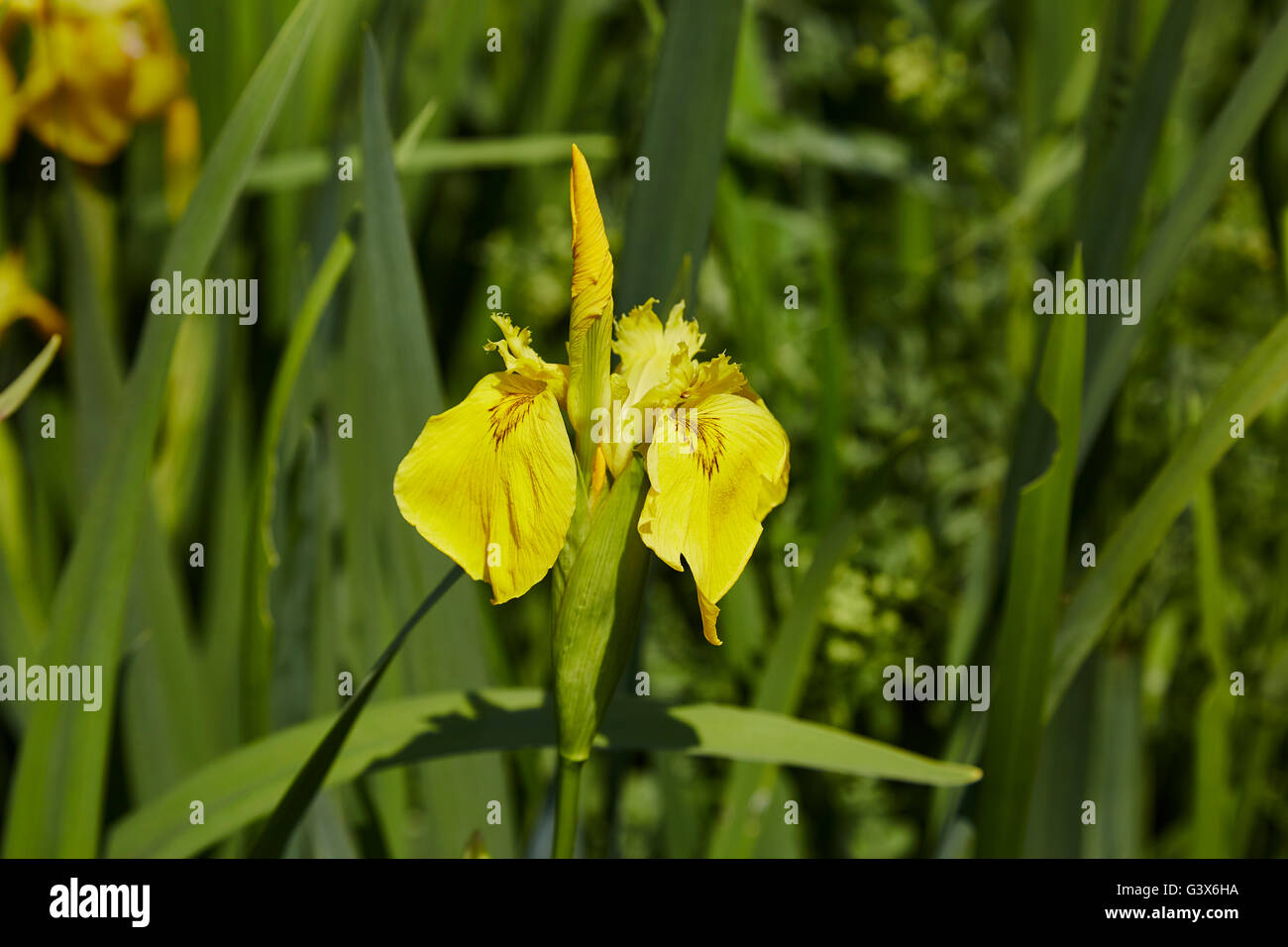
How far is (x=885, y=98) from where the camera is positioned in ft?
3.55

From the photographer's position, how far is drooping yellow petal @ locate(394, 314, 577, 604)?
0.41 metres

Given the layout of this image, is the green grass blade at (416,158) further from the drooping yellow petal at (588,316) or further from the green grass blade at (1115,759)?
the green grass blade at (1115,759)

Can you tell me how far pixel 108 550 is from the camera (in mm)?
528

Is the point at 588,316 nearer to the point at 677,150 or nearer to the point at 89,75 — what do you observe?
the point at 677,150

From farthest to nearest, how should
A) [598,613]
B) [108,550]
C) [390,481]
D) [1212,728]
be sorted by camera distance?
1. [1212,728]
2. [390,481]
3. [108,550]
4. [598,613]

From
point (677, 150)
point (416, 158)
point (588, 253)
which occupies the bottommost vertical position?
point (588, 253)

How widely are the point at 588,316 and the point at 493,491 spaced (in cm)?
10

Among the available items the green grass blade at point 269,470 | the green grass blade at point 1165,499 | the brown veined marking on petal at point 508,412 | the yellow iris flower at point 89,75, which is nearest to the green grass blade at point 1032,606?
the green grass blade at point 1165,499

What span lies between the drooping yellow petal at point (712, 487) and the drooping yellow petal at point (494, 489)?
5 centimetres

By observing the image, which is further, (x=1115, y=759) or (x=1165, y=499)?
(x=1115, y=759)

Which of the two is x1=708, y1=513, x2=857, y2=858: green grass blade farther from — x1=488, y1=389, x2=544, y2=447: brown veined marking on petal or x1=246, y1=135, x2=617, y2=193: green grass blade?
x1=246, y1=135, x2=617, y2=193: green grass blade

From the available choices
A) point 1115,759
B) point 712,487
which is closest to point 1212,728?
point 1115,759
